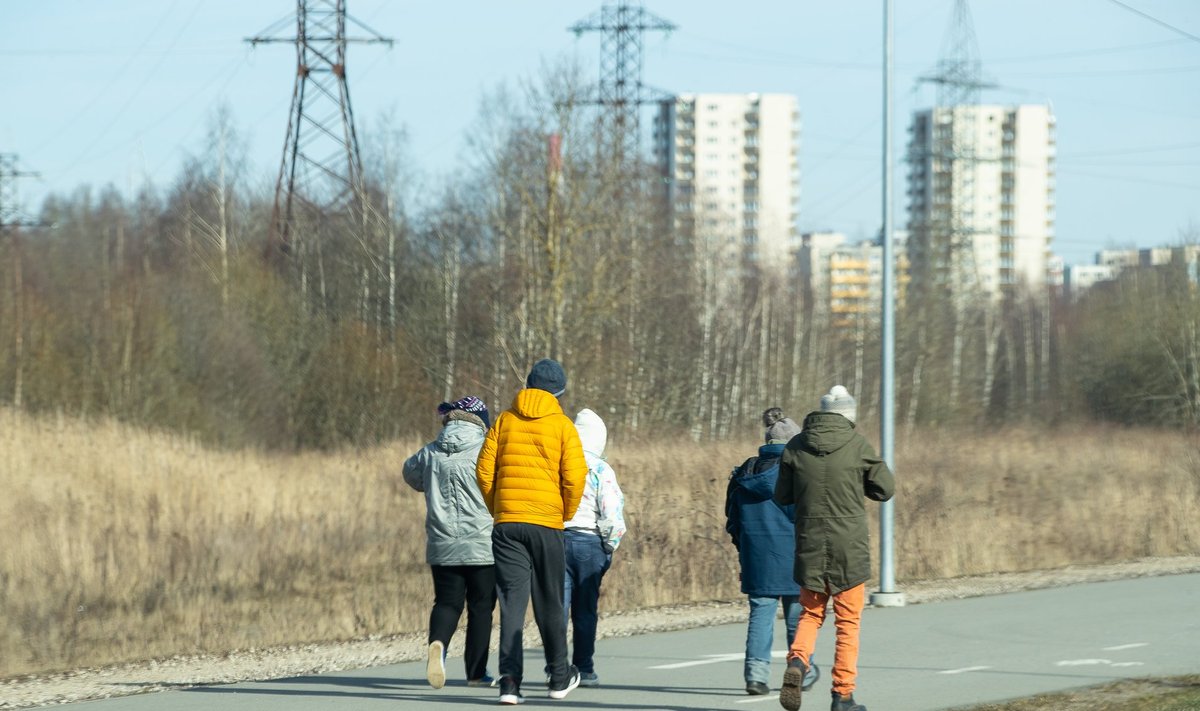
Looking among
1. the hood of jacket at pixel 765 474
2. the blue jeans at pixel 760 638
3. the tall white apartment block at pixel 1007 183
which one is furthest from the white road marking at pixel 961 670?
the tall white apartment block at pixel 1007 183

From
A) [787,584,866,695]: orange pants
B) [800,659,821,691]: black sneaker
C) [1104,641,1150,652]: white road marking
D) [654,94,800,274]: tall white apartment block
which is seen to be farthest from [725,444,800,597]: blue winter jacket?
[654,94,800,274]: tall white apartment block

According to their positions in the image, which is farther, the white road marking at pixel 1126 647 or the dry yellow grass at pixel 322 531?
the dry yellow grass at pixel 322 531

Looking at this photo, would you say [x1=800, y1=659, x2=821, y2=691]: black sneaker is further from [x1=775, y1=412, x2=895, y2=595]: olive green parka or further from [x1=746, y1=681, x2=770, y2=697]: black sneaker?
[x1=775, y1=412, x2=895, y2=595]: olive green parka

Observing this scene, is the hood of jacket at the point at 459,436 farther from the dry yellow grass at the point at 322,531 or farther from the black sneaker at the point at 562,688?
the dry yellow grass at the point at 322,531

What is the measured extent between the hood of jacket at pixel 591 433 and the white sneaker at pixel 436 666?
153cm

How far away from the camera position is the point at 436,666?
9.32 m

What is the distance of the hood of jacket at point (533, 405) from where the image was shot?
8.92m

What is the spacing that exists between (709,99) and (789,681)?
173 metres

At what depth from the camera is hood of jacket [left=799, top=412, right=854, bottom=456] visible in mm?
8479

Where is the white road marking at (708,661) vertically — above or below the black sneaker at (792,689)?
below

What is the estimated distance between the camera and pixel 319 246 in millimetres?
51750

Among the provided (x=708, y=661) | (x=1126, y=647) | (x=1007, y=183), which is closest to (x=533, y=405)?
(x=708, y=661)

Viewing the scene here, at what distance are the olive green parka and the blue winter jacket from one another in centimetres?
93

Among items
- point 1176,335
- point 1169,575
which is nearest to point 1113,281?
point 1176,335
